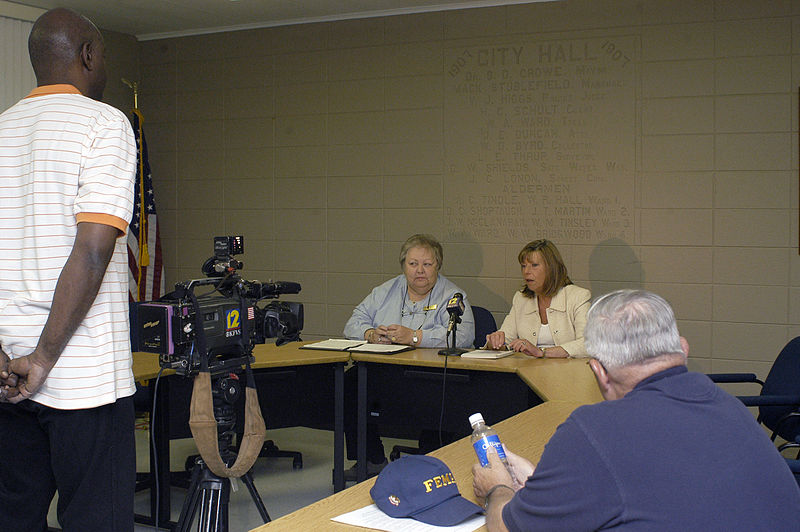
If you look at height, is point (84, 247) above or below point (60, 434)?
above

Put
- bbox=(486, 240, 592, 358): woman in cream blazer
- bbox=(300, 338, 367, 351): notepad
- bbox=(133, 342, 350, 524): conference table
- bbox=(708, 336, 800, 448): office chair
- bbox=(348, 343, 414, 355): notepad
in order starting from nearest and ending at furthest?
bbox=(708, 336, 800, 448): office chair, bbox=(133, 342, 350, 524): conference table, bbox=(348, 343, 414, 355): notepad, bbox=(300, 338, 367, 351): notepad, bbox=(486, 240, 592, 358): woman in cream blazer

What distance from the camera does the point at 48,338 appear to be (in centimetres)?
165

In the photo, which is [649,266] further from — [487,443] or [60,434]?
[60,434]

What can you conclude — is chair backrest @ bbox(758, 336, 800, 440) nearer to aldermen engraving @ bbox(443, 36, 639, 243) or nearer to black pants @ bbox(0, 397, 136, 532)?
aldermen engraving @ bbox(443, 36, 639, 243)

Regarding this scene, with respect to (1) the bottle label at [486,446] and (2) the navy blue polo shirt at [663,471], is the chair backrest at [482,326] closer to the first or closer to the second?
(1) the bottle label at [486,446]

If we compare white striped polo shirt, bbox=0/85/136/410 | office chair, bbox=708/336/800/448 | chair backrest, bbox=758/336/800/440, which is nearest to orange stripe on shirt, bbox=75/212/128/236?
white striped polo shirt, bbox=0/85/136/410

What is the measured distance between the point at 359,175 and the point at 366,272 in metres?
0.71

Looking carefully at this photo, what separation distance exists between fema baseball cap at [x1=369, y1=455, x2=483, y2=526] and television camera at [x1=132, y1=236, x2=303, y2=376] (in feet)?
2.19

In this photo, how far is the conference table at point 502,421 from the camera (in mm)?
1648

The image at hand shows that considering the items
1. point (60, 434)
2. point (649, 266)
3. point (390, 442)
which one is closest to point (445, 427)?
point (390, 442)

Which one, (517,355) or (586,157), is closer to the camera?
(517,355)

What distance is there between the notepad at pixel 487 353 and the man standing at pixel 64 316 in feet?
7.17

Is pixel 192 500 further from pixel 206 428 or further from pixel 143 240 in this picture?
pixel 143 240

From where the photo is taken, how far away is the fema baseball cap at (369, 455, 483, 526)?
5.17ft
